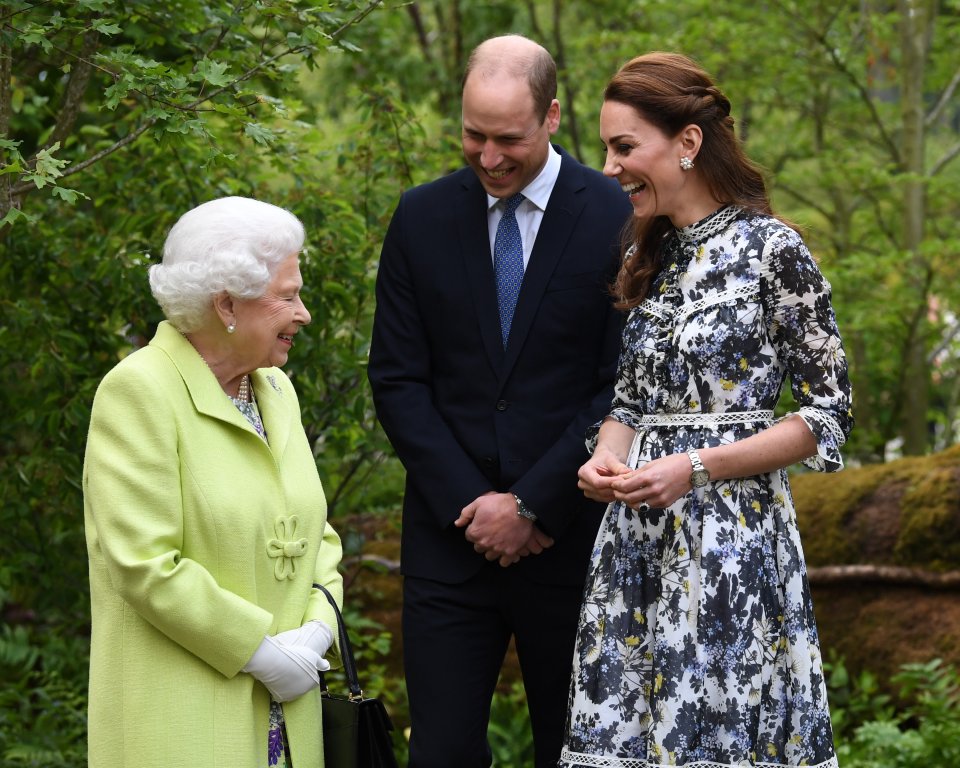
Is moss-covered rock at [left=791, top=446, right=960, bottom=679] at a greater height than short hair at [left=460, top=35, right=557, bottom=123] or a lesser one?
lesser

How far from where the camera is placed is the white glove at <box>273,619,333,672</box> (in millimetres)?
2887

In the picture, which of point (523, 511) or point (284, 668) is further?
point (523, 511)

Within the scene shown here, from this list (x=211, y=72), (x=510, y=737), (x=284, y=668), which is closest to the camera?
(x=284, y=668)

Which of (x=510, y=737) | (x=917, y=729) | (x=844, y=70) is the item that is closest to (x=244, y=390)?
(x=510, y=737)

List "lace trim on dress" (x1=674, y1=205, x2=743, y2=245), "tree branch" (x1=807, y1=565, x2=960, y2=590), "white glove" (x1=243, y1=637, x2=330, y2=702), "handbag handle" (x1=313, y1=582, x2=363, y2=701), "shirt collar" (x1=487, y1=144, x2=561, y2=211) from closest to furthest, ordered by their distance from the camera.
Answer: "white glove" (x1=243, y1=637, x2=330, y2=702) → "handbag handle" (x1=313, y1=582, x2=363, y2=701) → "lace trim on dress" (x1=674, y1=205, x2=743, y2=245) → "shirt collar" (x1=487, y1=144, x2=561, y2=211) → "tree branch" (x1=807, y1=565, x2=960, y2=590)

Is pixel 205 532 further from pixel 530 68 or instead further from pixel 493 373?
pixel 530 68

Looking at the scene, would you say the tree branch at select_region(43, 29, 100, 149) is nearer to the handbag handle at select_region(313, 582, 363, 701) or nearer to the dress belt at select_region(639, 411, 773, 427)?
the handbag handle at select_region(313, 582, 363, 701)

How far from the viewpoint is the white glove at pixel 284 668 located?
279 centimetres

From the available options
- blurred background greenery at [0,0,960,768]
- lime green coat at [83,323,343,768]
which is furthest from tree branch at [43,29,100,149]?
lime green coat at [83,323,343,768]

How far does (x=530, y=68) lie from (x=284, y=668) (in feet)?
5.72

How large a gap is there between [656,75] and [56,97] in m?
3.06

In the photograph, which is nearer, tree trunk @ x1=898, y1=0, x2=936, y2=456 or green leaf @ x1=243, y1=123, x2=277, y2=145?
green leaf @ x1=243, y1=123, x2=277, y2=145

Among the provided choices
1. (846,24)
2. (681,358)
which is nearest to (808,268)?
(681,358)

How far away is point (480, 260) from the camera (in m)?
3.66
